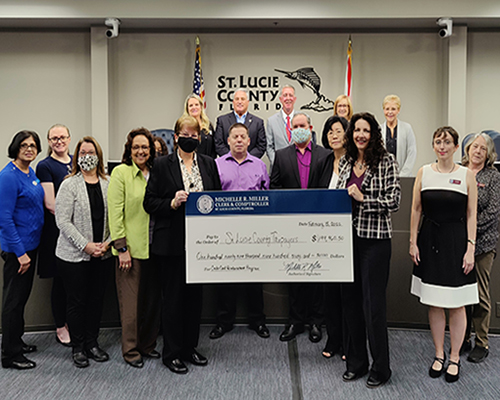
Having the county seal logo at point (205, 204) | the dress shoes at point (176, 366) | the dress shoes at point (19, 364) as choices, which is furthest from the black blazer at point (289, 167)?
the dress shoes at point (19, 364)

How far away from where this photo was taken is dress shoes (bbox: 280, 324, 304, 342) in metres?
3.40

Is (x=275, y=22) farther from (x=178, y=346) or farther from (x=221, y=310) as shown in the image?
(x=178, y=346)

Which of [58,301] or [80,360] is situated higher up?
[58,301]

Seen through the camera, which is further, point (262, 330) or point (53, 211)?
point (262, 330)

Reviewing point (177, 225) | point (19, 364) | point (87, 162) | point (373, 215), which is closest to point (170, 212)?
point (177, 225)

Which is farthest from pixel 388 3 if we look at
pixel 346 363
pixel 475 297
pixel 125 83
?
pixel 346 363

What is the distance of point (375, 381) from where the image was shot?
8.71 feet

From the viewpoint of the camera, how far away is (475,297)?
2760 millimetres

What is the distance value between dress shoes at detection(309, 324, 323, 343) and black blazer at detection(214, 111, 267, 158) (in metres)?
1.90

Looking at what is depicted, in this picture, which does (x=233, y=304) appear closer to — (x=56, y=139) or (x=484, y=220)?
(x=56, y=139)

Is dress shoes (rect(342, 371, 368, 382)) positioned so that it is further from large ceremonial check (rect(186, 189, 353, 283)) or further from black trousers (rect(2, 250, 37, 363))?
black trousers (rect(2, 250, 37, 363))

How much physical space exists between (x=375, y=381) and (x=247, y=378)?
2.60 feet

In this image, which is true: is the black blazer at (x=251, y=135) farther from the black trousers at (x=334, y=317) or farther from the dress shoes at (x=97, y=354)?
the dress shoes at (x=97, y=354)

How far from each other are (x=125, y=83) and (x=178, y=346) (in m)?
5.02
